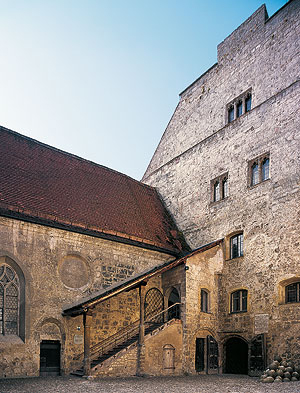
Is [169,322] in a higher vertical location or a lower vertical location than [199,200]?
lower

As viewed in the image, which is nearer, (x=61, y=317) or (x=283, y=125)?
(x=61, y=317)

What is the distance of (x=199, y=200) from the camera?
2034 centimetres

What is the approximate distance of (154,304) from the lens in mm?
17844

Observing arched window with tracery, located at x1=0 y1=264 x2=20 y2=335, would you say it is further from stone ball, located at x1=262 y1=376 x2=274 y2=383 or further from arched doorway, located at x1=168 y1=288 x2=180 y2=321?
stone ball, located at x1=262 y1=376 x2=274 y2=383

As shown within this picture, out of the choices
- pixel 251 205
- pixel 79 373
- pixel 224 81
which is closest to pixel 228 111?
pixel 224 81

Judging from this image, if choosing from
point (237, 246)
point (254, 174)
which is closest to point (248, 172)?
point (254, 174)

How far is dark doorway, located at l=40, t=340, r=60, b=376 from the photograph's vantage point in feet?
46.4

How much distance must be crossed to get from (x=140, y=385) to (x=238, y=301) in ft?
20.7

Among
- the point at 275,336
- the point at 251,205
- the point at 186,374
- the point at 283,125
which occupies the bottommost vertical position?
the point at 186,374

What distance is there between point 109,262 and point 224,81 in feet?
35.9

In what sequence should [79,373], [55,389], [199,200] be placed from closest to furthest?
[55,389] < [79,373] < [199,200]

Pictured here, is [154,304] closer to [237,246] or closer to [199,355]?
[199,355]

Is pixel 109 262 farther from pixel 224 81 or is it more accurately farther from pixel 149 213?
pixel 224 81

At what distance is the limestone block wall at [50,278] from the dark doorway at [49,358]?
0.61 feet
